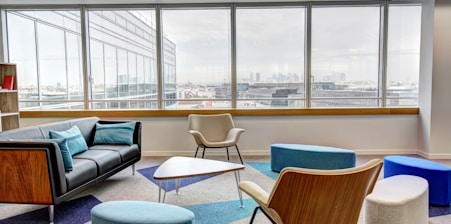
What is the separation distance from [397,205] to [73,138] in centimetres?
329

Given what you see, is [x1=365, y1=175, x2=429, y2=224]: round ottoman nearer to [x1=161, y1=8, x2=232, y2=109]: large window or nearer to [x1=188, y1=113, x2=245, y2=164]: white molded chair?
[x1=188, y1=113, x2=245, y2=164]: white molded chair

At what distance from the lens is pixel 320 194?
1681 millimetres

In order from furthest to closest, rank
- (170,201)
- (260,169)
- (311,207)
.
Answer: (260,169), (170,201), (311,207)

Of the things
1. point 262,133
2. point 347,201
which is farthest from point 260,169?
point 347,201

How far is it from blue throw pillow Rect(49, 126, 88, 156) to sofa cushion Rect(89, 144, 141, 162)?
25 centimetres

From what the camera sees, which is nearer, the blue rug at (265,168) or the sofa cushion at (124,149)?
the sofa cushion at (124,149)

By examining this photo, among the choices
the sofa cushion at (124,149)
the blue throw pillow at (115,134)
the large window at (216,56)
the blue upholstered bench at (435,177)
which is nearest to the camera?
the blue upholstered bench at (435,177)

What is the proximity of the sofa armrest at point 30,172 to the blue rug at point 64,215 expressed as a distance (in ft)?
0.72

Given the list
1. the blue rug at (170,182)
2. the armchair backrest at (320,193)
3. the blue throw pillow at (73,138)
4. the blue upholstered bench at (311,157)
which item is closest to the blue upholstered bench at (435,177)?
the blue upholstered bench at (311,157)

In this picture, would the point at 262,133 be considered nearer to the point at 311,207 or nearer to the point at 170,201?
the point at 170,201

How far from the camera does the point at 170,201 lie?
321 cm

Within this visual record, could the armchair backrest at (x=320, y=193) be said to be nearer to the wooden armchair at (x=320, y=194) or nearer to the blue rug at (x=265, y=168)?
the wooden armchair at (x=320, y=194)

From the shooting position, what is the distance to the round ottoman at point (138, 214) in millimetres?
1901

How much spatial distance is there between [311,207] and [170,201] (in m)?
1.87
